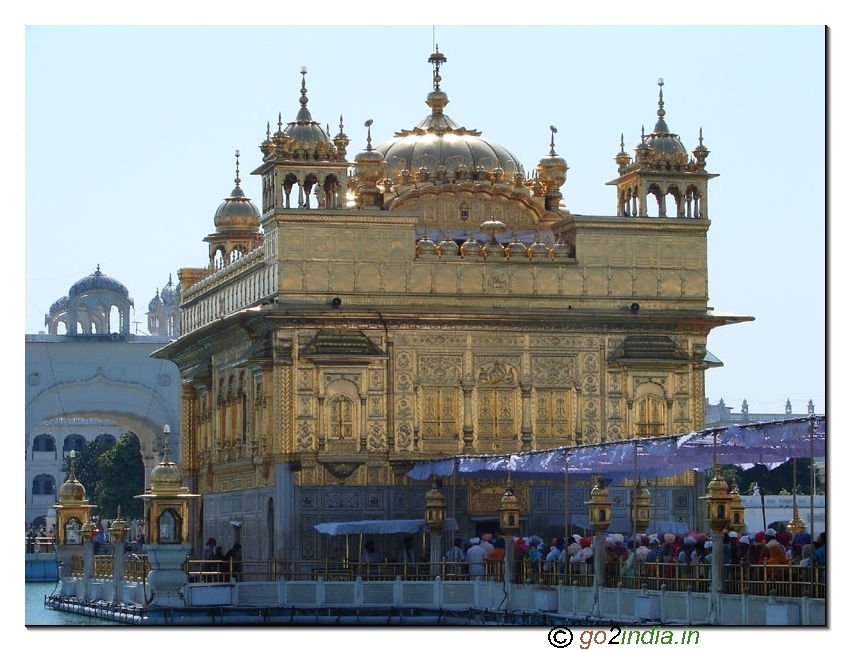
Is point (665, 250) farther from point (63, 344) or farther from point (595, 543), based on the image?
point (63, 344)

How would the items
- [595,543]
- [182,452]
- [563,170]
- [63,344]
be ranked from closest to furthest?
[595,543] < [563,170] < [182,452] < [63,344]

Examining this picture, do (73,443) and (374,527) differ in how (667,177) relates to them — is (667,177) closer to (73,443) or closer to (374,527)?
(374,527)

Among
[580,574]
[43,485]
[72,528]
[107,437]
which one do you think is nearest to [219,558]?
[72,528]

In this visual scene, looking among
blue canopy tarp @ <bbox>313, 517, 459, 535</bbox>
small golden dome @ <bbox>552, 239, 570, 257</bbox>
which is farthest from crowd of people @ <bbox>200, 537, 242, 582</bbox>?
small golden dome @ <bbox>552, 239, 570, 257</bbox>

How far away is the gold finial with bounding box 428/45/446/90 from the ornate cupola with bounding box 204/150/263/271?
22.5 ft

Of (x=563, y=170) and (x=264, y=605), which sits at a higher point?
(x=563, y=170)

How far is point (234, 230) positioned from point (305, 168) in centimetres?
1008

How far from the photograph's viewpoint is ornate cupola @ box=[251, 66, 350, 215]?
3553 centimetres

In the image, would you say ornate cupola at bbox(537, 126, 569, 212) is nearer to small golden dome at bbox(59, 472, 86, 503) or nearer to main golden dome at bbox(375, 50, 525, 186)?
main golden dome at bbox(375, 50, 525, 186)

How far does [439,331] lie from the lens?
35531 mm

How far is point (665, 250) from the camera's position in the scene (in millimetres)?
36594

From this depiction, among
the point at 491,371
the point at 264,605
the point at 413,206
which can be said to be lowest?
the point at 264,605
